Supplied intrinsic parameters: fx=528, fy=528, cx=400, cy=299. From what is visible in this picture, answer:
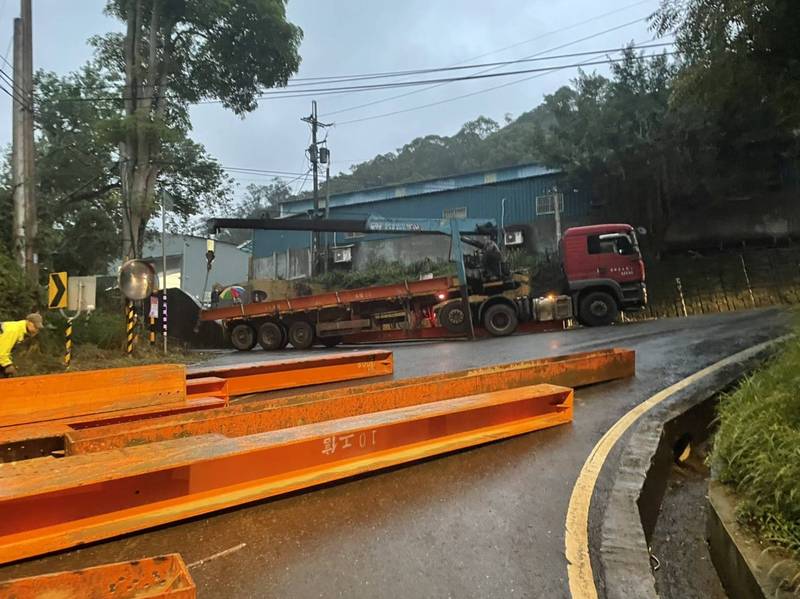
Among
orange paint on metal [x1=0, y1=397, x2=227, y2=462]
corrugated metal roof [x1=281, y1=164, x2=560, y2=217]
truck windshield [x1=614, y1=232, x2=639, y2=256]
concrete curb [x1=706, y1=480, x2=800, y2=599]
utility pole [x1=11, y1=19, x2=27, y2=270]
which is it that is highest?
corrugated metal roof [x1=281, y1=164, x2=560, y2=217]

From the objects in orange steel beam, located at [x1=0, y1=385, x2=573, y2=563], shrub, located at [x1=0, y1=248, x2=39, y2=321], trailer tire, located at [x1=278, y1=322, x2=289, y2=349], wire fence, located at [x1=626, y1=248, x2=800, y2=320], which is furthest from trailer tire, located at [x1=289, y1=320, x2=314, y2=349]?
wire fence, located at [x1=626, y1=248, x2=800, y2=320]

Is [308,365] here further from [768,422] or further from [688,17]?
[688,17]

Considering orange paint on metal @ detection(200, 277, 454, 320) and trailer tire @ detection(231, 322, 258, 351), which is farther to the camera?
trailer tire @ detection(231, 322, 258, 351)

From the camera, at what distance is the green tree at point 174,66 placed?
1556cm

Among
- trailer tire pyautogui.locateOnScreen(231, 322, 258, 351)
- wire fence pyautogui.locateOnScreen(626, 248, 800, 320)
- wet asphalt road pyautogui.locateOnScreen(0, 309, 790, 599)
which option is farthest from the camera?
wire fence pyautogui.locateOnScreen(626, 248, 800, 320)

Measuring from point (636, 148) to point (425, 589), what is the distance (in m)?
22.8

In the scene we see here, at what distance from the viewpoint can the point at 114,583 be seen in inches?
80.0

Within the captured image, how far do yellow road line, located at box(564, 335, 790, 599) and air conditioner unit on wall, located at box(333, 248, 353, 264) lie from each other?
83.9 ft

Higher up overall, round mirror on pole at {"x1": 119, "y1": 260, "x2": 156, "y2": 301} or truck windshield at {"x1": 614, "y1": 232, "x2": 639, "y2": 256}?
truck windshield at {"x1": 614, "y1": 232, "x2": 639, "y2": 256}

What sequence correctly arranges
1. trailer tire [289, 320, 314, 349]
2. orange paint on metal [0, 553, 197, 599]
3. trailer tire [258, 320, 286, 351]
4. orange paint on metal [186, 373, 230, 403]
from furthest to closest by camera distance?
trailer tire [258, 320, 286, 351]
trailer tire [289, 320, 314, 349]
orange paint on metal [186, 373, 230, 403]
orange paint on metal [0, 553, 197, 599]

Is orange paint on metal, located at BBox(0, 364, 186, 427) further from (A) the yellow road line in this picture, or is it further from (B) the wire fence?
(B) the wire fence

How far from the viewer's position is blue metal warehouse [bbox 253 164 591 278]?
89.1 feet

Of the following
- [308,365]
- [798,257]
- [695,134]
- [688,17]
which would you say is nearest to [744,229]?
[798,257]

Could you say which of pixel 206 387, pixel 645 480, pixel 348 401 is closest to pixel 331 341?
pixel 206 387
